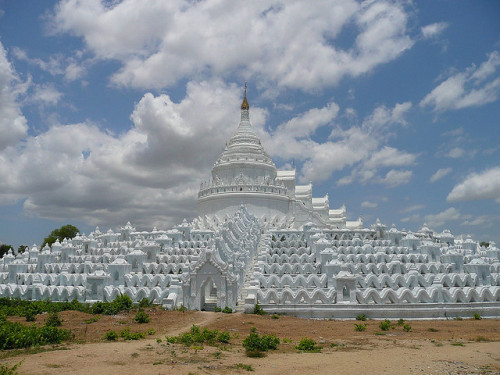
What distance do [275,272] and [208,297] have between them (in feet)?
17.3

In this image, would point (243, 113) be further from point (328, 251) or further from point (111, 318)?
point (111, 318)

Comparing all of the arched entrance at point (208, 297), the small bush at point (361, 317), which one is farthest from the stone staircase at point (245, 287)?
the small bush at point (361, 317)

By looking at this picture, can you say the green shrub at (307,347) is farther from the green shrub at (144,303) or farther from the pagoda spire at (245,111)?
the pagoda spire at (245,111)

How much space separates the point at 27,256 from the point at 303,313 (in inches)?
1292

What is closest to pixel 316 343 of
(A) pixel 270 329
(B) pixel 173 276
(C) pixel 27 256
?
(A) pixel 270 329

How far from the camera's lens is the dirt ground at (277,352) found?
38.5ft

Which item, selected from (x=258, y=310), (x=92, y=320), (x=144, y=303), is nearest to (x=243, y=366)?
(x=258, y=310)

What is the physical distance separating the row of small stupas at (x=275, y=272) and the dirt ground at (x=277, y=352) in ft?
10.8

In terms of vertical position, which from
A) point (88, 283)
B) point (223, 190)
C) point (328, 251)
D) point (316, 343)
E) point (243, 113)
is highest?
point (243, 113)

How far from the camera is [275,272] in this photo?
95.9 ft

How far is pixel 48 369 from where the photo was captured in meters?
11.0

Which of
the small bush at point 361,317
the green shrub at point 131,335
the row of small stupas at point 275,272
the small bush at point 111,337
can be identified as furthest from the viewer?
the row of small stupas at point 275,272

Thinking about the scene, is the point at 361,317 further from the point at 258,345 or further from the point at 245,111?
the point at 245,111

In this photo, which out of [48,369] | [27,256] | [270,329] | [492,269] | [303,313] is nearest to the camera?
[48,369]
